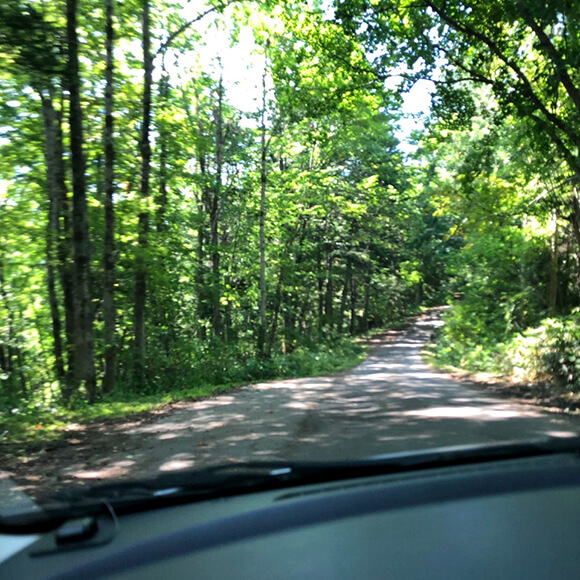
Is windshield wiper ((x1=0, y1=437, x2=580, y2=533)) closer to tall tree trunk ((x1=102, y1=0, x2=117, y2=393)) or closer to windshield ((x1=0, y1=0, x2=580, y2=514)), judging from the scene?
windshield ((x1=0, y1=0, x2=580, y2=514))

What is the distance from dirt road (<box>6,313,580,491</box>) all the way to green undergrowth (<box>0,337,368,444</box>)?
89 centimetres

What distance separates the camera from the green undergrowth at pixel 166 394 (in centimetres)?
899

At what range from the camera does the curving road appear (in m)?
6.64

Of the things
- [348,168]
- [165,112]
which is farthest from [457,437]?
[348,168]

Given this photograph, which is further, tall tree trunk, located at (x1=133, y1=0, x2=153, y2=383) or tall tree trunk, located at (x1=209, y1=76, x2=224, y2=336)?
tall tree trunk, located at (x1=209, y1=76, x2=224, y2=336)

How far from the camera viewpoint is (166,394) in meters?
14.2

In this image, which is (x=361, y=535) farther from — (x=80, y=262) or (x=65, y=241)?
(x=65, y=241)

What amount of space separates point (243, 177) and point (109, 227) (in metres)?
12.0

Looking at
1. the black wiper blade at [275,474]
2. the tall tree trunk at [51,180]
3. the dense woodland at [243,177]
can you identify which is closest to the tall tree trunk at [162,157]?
the dense woodland at [243,177]

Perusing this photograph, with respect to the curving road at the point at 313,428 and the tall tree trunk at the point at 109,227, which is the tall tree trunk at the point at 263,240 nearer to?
the tall tree trunk at the point at 109,227

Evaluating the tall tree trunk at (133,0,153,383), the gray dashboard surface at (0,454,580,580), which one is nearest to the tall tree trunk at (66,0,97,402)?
the tall tree trunk at (133,0,153,383)

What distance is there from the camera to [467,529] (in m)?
2.26

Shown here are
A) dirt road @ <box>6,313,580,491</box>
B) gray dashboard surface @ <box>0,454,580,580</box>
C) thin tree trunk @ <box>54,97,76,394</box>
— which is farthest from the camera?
thin tree trunk @ <box>54,97,76,394</box>

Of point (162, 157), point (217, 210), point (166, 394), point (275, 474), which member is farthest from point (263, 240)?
point (275, 474)
